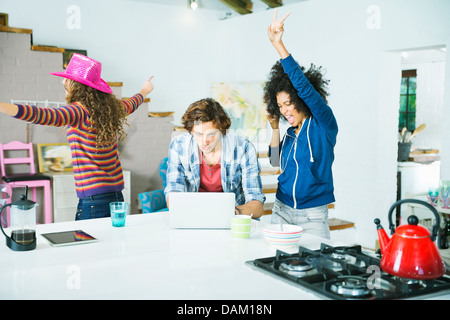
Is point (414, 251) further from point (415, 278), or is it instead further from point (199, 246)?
point (199, 246)

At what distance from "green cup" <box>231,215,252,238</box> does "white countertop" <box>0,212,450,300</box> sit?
3 centimetres

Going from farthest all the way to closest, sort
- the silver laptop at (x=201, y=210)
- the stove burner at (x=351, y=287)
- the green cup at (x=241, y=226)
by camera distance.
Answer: the silver laptop at (x=201, y=210) → the green cup at (x=241, y=226) → the stove burner at (x=351, y=287)

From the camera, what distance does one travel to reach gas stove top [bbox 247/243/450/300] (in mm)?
1198

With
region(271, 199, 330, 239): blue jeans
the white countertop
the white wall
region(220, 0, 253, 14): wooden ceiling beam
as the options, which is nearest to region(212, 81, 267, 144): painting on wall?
the white wall

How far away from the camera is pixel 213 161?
238cm

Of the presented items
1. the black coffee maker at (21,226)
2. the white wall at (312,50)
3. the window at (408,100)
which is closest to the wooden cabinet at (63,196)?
the white wall at (312,50)

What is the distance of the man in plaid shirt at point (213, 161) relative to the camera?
226 centimetres

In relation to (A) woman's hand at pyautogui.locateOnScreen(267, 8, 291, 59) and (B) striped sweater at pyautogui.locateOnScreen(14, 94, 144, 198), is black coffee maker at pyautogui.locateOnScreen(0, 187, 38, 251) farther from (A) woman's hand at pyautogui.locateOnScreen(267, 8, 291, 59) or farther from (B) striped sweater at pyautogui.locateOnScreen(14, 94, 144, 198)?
(A) woman's hand at pyautogui.locateOnScreen(267, 8, 291, 59)

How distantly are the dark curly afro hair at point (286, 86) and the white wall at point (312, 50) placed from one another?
6.82 ft

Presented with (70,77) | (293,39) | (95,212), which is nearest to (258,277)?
(95,212)

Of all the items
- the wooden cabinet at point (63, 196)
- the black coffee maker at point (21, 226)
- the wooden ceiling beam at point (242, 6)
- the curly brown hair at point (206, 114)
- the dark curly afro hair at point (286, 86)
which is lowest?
the wooden cabinet at point (63, 196)

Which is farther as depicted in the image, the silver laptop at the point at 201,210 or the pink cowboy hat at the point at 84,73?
the pink cowboy hat at the point at 84,73

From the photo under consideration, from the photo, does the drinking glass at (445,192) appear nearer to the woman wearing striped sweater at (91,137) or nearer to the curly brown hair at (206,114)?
the curly brown hair at (206,114)

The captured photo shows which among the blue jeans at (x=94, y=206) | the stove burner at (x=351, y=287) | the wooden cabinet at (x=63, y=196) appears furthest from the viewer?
the wooden cabinet at (x=63, y=196)
